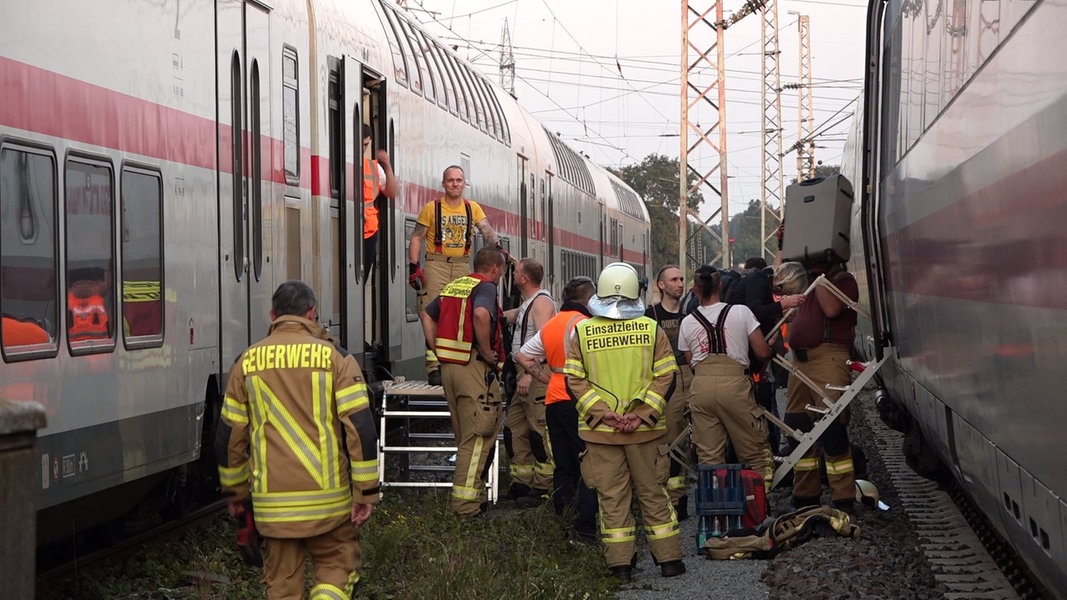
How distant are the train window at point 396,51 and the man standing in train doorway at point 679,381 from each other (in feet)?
11.0

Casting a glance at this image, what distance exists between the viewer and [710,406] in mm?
10219

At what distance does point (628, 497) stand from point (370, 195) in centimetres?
472

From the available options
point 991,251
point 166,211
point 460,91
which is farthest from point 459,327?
point 460,91

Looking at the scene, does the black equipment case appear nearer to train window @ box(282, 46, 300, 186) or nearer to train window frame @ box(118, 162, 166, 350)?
train window @ box(282, 46, 300, 186)

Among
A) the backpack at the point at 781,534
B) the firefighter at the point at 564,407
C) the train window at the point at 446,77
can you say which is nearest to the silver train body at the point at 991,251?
the backpack at the point at 781,534

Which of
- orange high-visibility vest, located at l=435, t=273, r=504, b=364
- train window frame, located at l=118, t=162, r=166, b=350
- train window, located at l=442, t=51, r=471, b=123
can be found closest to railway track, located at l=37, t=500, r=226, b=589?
train window frame, located at l=118, t=162, r=166, b=350

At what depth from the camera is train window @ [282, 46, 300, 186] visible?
10.2 metres

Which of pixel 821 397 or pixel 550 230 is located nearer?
pixel 821 397

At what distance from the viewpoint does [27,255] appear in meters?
6.41

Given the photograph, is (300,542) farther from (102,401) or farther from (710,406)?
(710,406)

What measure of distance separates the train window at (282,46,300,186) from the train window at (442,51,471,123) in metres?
6.79

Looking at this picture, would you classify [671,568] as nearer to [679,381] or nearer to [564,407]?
[564,407]

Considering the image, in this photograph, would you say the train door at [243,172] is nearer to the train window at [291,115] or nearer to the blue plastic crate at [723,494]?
the train window at [291,115]

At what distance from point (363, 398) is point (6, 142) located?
1.83 metres
